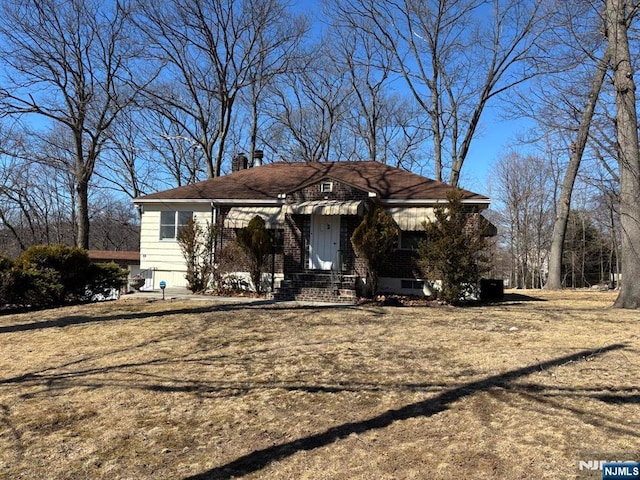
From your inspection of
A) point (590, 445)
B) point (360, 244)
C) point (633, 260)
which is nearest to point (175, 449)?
point (590, 445)

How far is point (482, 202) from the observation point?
14492mm

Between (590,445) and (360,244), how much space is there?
31.6 ft

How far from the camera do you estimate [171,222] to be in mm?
17094

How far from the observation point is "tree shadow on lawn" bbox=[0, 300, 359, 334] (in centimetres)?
960

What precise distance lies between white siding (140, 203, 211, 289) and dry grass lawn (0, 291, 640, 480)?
7.91 meters

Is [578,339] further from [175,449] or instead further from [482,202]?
[482,202]

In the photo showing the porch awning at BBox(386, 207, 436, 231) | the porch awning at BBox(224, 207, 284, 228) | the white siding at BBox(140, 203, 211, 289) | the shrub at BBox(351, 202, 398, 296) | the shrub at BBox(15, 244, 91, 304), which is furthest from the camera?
the white siding at BBox(140, 203, 211, 289)

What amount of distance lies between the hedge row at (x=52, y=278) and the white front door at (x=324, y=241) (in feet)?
20.3

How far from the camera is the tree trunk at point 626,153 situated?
1141 cm

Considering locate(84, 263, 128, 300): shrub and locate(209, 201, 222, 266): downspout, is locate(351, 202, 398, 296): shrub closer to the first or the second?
locate(209, 201, 222, 266): downspout

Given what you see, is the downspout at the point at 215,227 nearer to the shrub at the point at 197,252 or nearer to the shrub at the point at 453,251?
the shrub at the point at 197,252

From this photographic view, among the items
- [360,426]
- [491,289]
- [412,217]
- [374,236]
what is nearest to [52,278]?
[374,236]

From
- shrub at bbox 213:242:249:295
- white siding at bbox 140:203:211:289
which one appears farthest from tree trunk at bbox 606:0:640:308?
white siding at bbox 140:203:211:289

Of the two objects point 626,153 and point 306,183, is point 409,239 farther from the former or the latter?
point 626,153
